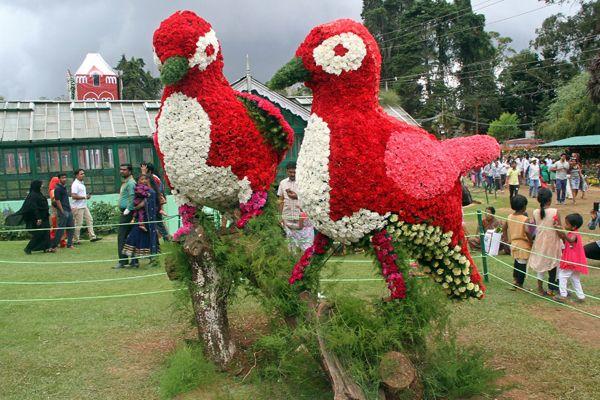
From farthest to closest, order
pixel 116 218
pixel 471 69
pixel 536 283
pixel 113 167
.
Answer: pixel 471 69
pixel 113 167
pixel 116 218
pixel 536 283

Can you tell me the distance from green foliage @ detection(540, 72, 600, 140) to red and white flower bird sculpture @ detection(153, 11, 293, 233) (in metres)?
27.8

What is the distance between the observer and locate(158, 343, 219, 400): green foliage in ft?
14.4

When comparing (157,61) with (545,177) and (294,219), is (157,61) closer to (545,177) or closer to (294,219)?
(294,219)

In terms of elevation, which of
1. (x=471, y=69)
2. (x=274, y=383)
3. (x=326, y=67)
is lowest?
(x=274, y=383)

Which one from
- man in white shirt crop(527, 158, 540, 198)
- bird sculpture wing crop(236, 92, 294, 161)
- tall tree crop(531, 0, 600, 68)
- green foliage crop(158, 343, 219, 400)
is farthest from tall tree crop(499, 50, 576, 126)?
green foliage crop(158, 343, 219, 400)

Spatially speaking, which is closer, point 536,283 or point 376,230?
point 376,230

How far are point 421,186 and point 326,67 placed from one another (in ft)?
3.67

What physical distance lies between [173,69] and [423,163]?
230 centimetres

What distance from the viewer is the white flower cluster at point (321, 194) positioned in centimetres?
375

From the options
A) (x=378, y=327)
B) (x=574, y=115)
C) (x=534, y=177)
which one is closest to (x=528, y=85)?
(x=574, y=115)

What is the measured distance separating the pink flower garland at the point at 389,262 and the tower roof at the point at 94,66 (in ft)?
124

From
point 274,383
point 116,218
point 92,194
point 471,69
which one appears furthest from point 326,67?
point 471,69

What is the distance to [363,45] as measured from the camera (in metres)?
3.81

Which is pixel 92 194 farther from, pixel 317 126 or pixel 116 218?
pixel 317 126
